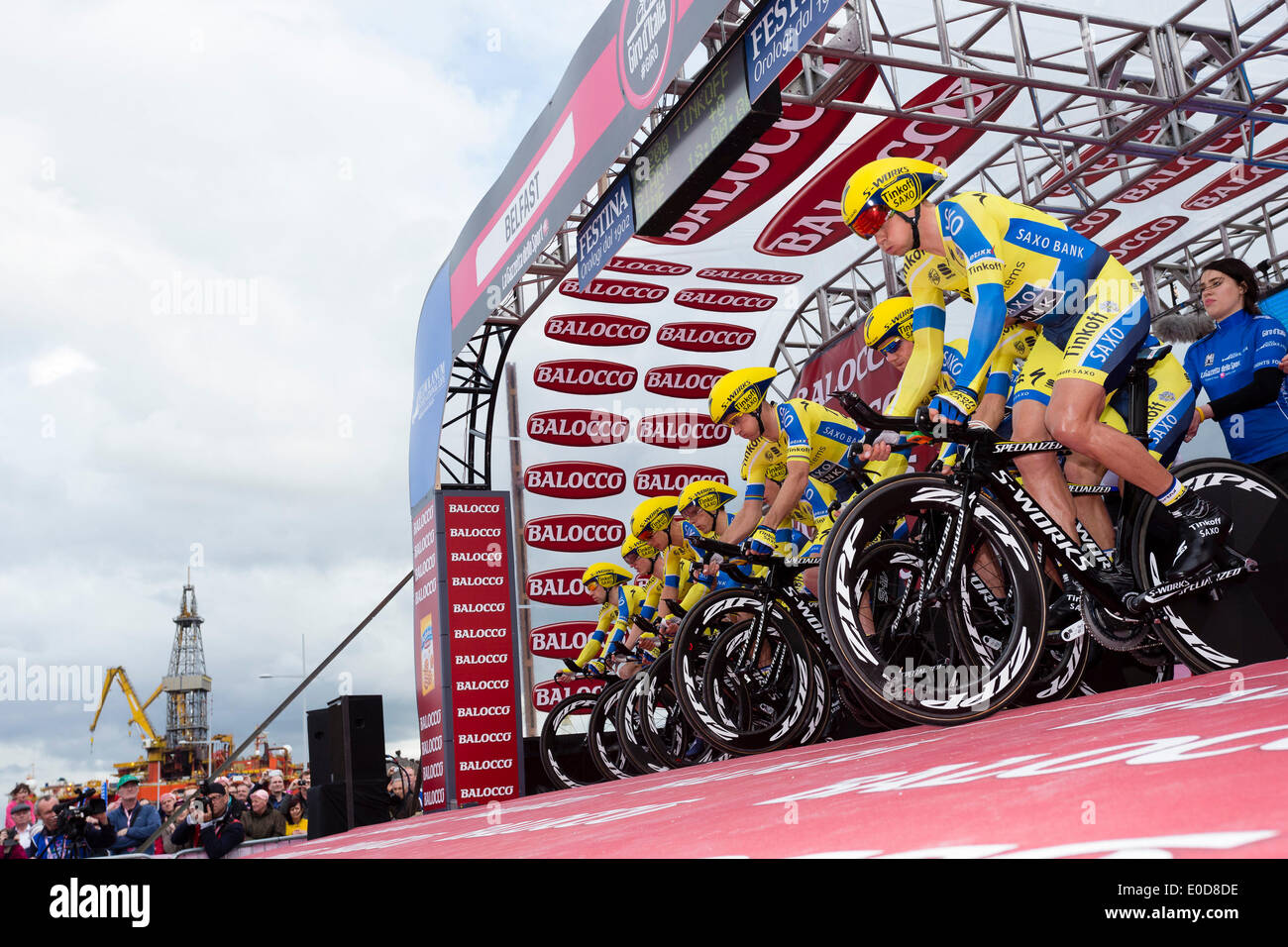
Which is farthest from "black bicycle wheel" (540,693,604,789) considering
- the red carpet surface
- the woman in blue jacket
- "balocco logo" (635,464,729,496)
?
the red carpet surface

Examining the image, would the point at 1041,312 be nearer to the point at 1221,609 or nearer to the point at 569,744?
the point at 1221,609

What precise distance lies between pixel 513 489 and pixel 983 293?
9.14m

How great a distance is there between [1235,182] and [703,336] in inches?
219

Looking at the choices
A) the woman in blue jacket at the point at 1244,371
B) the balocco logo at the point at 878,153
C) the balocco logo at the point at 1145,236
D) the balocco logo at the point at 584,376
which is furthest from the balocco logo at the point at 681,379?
the woman in blue jacket at the point at 1244,371

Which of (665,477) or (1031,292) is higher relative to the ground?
(665,477)

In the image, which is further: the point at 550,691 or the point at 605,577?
the point at 550,691

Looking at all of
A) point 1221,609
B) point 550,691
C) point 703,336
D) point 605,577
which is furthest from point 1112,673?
point 703,336

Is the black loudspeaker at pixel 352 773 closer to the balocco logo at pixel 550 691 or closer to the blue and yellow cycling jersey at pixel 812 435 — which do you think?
the balocco logo at pixel 550 691

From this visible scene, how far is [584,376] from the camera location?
40.0 ft

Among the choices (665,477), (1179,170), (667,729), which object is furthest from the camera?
(665,477)

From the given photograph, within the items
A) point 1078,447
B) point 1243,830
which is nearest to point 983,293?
point 1078,447

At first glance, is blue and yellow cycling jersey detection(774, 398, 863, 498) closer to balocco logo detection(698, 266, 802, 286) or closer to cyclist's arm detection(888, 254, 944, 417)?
cyclist's arm detection(888, 254, 944, 417)

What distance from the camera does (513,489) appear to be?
1228 cm

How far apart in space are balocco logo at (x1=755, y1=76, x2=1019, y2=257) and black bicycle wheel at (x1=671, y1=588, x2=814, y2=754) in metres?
3.49
